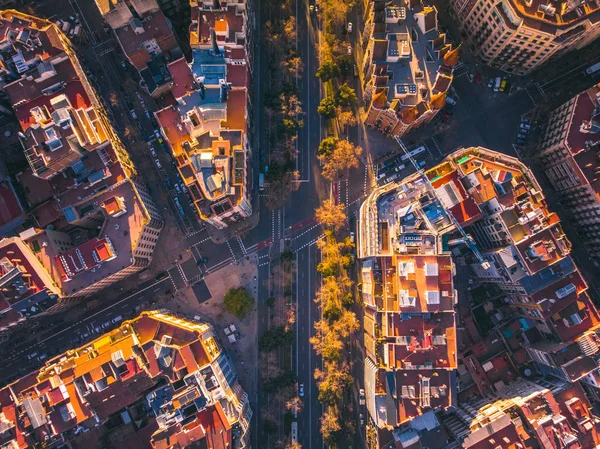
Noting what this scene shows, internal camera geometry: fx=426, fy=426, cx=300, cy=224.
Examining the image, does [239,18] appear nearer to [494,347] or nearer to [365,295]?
[365,295]

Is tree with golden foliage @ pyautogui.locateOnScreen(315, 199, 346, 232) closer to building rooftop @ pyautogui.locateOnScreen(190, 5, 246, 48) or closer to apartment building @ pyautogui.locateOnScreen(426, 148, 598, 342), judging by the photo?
apartment building @ pyautogui.locateOnScreen(426, 148, 598, 342)

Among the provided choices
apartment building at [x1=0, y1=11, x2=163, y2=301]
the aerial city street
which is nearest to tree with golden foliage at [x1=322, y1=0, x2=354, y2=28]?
the aerial city street

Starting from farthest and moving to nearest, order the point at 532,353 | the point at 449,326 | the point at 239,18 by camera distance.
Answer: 1. the point at 532,353
2. the point at 239,18
3. the point at 449,326

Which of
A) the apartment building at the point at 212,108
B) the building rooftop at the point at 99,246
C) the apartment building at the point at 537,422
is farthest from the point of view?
the building rooftop at the point at 99,246

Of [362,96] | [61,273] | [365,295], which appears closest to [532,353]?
[365,295]

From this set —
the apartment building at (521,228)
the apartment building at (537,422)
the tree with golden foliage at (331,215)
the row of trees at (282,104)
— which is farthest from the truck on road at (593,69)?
the apartment building at (537,422)

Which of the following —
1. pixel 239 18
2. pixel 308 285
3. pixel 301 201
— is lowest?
pixel 308 285

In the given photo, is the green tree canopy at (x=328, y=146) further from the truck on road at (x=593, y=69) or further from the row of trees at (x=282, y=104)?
the truck on road at (x=593, y=69)
